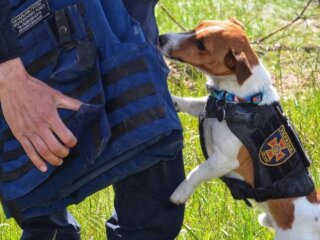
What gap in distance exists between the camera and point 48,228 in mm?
3354

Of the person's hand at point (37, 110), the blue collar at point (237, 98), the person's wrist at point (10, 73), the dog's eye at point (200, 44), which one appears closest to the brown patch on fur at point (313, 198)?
the blue collar at point (237, 98)

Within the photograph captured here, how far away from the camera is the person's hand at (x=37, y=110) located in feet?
8.79

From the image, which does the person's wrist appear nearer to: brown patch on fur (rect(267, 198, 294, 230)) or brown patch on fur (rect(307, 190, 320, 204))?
brown patch on fur (rect(267, 198, 294, 230))

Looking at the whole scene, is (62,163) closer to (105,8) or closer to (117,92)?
(117,92)

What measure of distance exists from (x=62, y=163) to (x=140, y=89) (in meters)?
0.37

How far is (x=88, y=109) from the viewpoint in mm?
2646

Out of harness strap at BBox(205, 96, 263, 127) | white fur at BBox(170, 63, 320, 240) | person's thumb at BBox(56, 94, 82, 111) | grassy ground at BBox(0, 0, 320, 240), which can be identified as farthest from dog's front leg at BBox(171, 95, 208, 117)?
person's thumb at BBox(56, 94, 82, 111)

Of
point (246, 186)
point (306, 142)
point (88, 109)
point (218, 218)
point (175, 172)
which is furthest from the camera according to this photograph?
point (306, 142)

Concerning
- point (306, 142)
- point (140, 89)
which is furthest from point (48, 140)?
point (306, 142)

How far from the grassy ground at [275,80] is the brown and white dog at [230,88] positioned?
0.30 metres

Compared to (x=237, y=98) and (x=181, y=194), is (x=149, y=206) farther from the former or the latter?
(x=237, y=98)

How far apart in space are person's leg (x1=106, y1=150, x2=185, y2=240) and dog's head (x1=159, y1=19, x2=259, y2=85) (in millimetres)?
499

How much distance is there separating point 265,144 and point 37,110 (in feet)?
3.36

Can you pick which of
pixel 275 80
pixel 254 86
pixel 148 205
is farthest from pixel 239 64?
pixel 275 80
